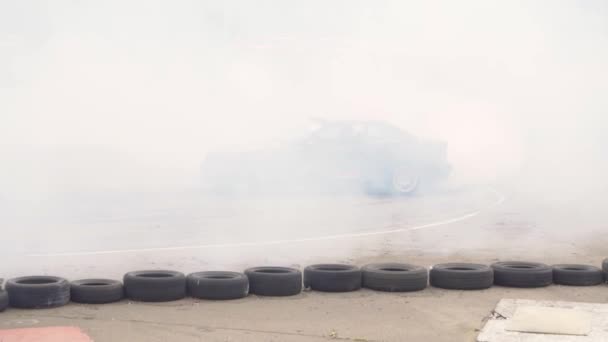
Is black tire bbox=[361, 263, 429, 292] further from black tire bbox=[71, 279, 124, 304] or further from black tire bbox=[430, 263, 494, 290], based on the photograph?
black tire bbox=[71, 279, 124, 304]

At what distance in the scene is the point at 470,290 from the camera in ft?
29.4

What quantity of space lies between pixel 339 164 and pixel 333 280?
10805mm

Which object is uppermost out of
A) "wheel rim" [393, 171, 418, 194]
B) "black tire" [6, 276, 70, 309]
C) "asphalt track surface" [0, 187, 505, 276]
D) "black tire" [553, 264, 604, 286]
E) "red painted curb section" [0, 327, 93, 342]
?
"wheel rim" [393, 171, 418, 194]

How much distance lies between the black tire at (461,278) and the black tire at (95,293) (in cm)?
345

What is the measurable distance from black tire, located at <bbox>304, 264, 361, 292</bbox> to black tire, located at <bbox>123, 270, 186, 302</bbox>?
4.75 ft

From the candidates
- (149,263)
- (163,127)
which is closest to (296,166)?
(163,127)

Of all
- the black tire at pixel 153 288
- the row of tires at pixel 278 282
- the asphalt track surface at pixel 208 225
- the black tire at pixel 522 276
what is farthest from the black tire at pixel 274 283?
the black tire at pixel 522 276

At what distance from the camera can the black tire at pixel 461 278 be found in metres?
8.95

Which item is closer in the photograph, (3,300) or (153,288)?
(3,300)

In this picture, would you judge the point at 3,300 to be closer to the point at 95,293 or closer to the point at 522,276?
the point at 95,293

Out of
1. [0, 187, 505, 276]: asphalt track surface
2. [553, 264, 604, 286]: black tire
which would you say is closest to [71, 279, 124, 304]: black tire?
[0, 187, 505, 276]: asphalt track surface

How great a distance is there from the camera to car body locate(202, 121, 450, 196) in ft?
59.3

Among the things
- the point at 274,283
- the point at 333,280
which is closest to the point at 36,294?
the point at 274,283

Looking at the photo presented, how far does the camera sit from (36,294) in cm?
752
